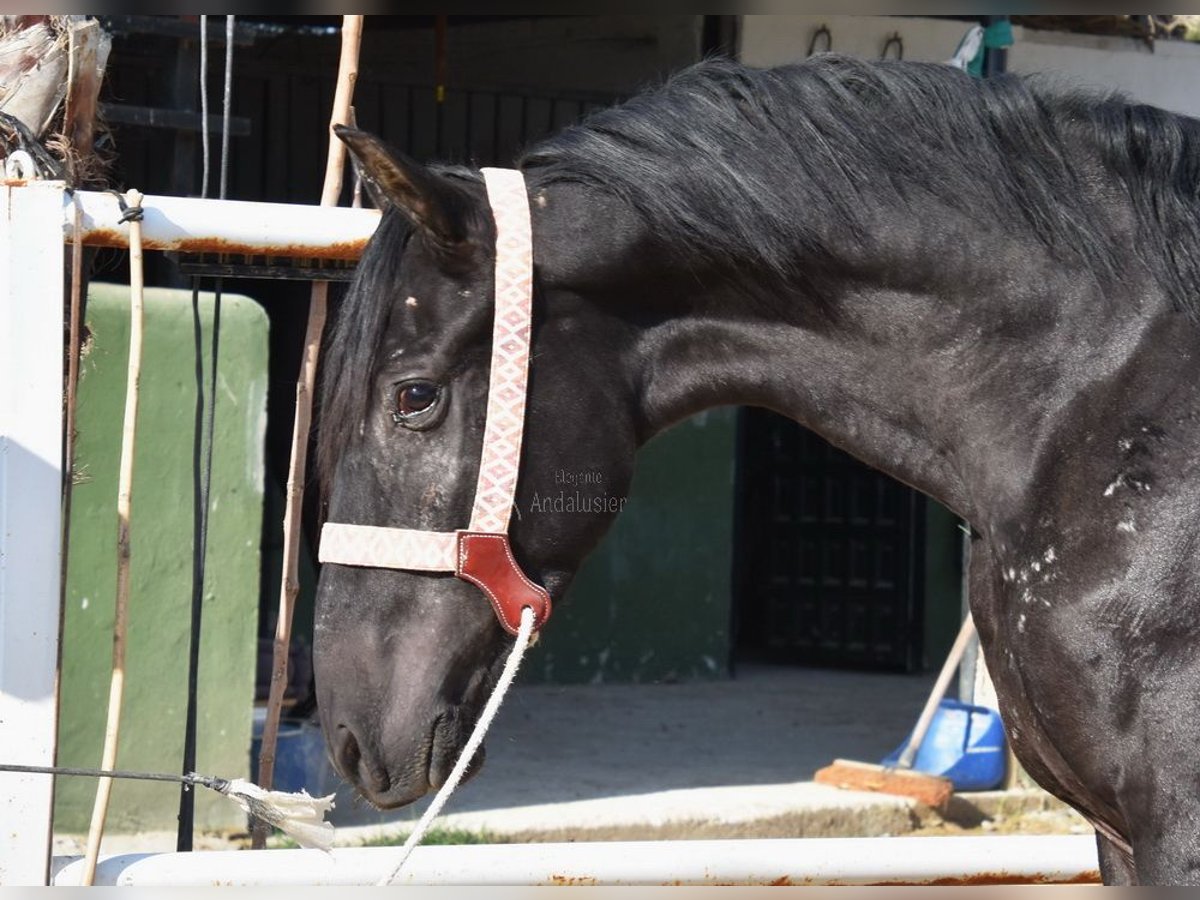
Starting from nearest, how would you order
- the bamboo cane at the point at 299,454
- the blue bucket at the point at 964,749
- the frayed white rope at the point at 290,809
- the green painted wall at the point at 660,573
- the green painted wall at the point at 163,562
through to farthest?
the frayed white rope at the point at 290,809 → the bamboo cane at the point at 299,454 → the green painted wall at the point at 163,562 → the blue bucket at the point at 964,749 → the green painted wall at the point at 660,573

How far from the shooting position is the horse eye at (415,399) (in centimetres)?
199

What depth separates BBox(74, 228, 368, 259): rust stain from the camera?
88.4 inches

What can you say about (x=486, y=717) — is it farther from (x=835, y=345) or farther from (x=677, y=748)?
(x=677, y=748)

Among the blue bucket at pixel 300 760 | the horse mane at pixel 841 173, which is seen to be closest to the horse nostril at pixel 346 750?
the horse mane at pixel 841 173

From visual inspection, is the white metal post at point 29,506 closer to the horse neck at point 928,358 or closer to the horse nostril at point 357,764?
the horse nostril at point 357,764

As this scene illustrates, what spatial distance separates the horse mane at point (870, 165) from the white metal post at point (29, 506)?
2.43 feet

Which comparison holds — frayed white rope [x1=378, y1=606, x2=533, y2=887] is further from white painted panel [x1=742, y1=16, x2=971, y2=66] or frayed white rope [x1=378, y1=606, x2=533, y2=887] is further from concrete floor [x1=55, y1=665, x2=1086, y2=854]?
white painted panel [x1=742, y1=16, x2=971, y2=66]

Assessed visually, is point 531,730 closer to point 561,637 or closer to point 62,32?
point 561,637

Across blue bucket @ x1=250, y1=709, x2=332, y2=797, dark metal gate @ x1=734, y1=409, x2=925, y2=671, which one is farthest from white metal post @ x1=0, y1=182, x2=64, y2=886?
dark metal gate @ x1=734, y1=409, x2=925, y2=671

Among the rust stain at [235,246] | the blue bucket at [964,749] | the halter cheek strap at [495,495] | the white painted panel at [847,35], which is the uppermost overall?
the white painted panel at [847,35]

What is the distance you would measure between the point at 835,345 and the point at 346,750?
89 cm

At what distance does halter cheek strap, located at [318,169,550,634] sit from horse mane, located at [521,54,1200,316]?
0.20 meters

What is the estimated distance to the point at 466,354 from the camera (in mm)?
2004

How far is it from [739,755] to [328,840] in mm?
4845
